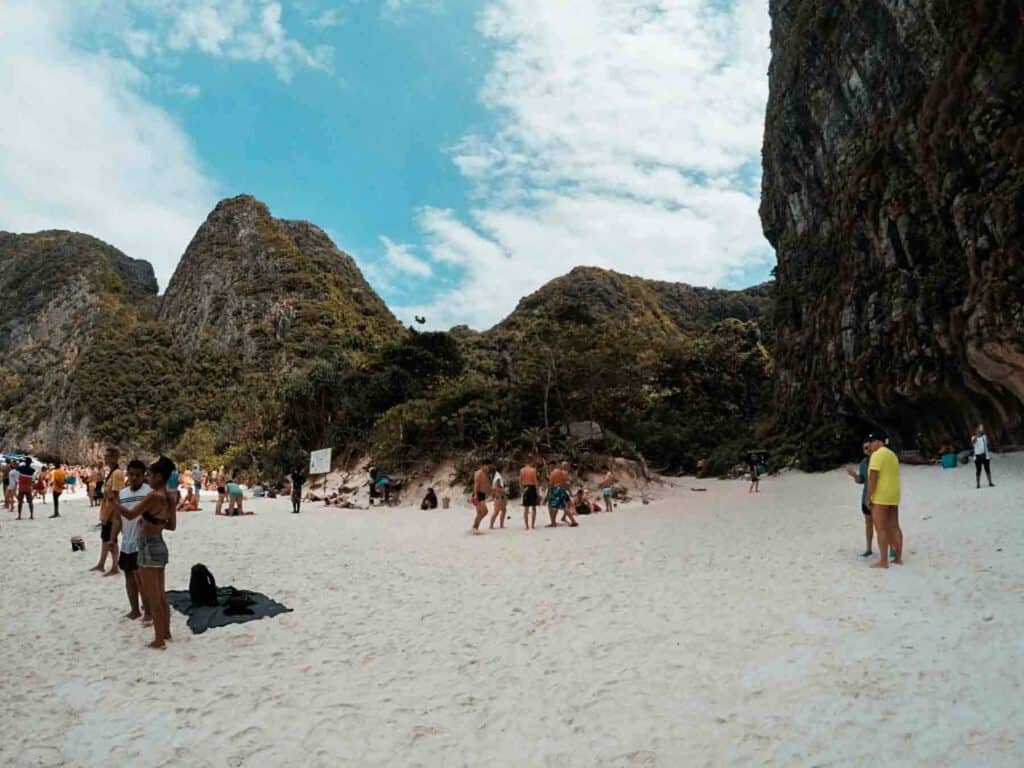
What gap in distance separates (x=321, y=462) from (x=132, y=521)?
A: 21.9 meters

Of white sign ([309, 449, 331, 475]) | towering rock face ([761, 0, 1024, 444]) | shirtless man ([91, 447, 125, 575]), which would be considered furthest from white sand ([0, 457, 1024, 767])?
white sign ([309, 449, 331, 475])

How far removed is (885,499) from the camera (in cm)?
811

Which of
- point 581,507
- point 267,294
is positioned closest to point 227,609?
point 581,507

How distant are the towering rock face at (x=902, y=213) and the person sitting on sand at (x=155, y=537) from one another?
20373mm

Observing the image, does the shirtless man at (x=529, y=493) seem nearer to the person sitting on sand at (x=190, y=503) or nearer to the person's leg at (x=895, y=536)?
the person's leg at (x=895, y=536)

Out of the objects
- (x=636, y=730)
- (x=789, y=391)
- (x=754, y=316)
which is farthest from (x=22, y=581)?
(x=754, y=316)

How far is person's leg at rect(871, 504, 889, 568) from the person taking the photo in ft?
26.7

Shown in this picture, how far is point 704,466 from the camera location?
38.6m

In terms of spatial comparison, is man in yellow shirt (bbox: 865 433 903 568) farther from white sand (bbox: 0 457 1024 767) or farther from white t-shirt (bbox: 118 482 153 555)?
white t-shirt (bbox: 118 482 153 555)

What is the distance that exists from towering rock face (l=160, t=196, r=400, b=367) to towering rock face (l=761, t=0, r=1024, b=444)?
130 ft

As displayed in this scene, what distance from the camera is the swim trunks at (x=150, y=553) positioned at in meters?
6.33

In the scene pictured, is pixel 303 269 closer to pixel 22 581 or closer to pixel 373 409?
pixel 373 409

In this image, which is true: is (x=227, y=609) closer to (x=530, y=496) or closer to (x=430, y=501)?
(x=530, y=496)

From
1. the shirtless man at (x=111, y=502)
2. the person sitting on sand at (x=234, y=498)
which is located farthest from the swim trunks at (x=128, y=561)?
the person sitting on sand at (x=234, y=498)
